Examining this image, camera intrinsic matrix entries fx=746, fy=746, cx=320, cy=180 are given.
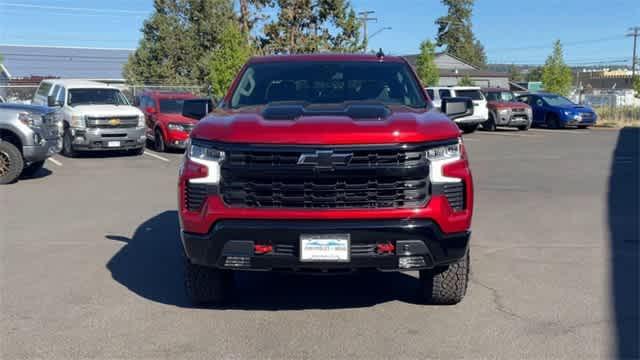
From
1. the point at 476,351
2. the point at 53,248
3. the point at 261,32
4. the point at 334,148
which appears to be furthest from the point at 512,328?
the point at 261,32

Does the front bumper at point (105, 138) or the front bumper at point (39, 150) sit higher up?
the front bumper at point (39, 150)

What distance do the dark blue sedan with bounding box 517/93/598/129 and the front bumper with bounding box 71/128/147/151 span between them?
1847 centimetres

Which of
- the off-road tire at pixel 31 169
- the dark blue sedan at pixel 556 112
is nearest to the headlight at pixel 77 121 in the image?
the off-road tire at pixel 31 169

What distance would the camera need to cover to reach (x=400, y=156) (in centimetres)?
489

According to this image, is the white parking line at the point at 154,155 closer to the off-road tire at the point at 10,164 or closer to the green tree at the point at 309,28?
the off-road tire at the point at 10,164

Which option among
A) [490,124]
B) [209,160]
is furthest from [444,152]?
[490,124]

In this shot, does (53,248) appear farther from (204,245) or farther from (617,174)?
(617,174)

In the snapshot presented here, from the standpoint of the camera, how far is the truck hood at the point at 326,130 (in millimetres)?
4848

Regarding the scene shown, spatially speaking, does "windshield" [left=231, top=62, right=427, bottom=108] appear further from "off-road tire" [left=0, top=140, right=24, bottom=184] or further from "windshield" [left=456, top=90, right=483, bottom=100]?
"windshield" [left=456, top=90, right=483, bottom=100]

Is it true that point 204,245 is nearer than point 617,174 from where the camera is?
Yes

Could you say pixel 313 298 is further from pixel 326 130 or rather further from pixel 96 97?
pixel 96 97

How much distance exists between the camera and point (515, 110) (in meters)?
29.0

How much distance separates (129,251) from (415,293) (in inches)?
127

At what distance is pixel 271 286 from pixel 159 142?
1442 centimetres
